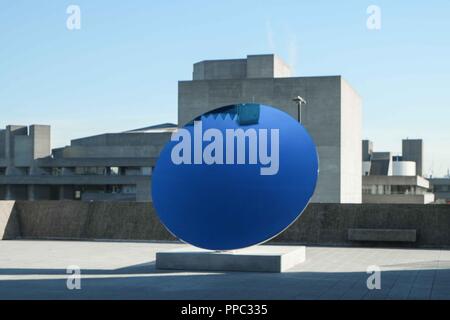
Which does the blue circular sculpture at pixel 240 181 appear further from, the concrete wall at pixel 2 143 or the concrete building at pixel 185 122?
the concrete wall at pixel 2 143

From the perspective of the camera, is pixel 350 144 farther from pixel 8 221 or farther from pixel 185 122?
pixel 8 221

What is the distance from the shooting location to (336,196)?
73250 millimetres

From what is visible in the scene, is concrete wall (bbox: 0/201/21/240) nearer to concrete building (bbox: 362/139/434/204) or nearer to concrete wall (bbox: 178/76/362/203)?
concrete wall (bbox: 178/76/362/203)

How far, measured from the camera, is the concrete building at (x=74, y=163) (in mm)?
102062

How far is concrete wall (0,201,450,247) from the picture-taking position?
2420cm

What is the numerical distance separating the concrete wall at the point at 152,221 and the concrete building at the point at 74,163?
6998 centimetres

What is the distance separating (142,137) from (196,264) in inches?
3462

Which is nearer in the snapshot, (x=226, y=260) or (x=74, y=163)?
(x=226, y=260)

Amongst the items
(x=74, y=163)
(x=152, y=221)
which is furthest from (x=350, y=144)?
(x=152, y=221)

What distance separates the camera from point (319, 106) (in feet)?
252

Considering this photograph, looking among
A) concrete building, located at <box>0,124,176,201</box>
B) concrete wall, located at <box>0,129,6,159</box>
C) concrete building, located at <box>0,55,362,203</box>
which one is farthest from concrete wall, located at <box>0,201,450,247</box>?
concrete wall, located at <box>0,129,6,159</box>

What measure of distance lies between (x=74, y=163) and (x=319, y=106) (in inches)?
1715

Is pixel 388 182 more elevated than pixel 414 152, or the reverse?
pixel 414 152
